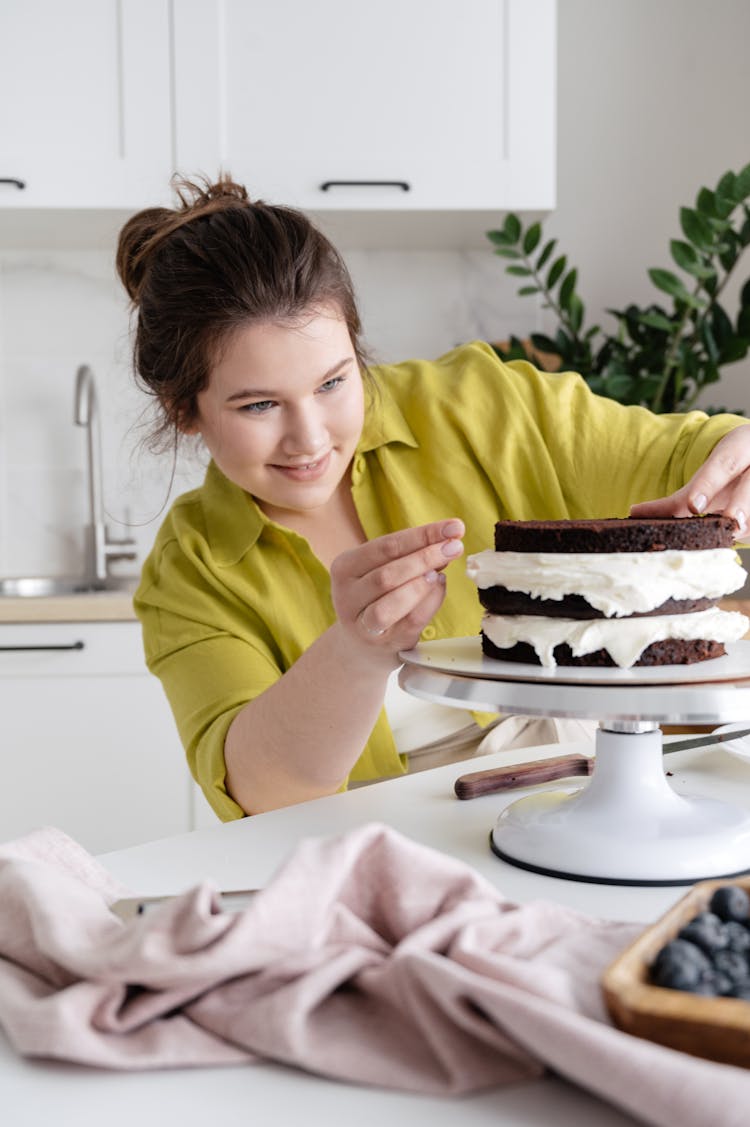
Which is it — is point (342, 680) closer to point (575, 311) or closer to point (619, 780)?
point (619, 780)

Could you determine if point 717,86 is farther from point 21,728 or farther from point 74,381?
point 21,728

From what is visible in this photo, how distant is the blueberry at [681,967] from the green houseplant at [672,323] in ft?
7.20

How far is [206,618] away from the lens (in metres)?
1.52

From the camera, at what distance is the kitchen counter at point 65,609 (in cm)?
254

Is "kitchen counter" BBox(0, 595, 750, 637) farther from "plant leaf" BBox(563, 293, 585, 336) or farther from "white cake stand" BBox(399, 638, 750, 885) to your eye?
"white cake stand" BBox(399, 638, 750, 885)

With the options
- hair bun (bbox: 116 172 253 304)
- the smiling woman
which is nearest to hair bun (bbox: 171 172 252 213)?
hair bun (bbox: 116 172 253 304)

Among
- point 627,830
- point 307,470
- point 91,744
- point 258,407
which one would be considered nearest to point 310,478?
point 307,470

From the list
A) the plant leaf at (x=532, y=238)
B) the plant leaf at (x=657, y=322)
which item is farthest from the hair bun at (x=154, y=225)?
the plant leaf at (x=657, y=322)

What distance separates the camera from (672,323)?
109 inches

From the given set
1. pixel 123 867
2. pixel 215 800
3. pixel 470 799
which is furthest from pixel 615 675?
pixel 215 800

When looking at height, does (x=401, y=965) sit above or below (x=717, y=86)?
below

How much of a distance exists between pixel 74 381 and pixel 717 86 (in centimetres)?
185

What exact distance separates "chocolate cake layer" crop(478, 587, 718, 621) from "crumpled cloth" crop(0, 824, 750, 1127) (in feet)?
1.10

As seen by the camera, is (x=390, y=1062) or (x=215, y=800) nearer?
(x=390, y=1062)
